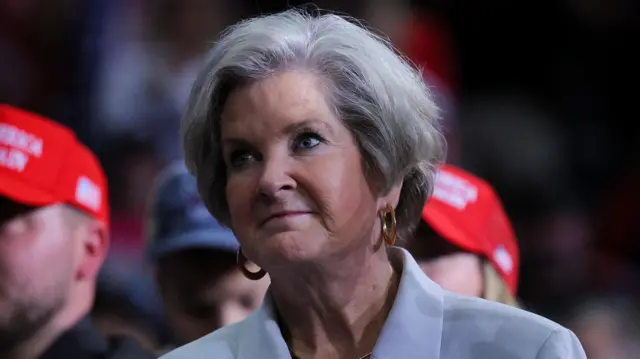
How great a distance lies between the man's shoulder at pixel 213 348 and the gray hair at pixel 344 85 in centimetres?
27

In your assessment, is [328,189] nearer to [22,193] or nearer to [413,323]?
[413,323]

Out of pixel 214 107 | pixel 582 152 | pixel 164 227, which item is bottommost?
pixel 582 152

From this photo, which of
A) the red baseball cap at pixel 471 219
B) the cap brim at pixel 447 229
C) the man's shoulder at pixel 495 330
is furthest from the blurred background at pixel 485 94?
the man's shoulder at pixel 495 330

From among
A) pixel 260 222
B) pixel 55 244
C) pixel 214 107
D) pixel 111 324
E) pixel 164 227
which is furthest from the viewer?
pixel 111 324

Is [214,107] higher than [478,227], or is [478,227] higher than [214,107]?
[214,107]

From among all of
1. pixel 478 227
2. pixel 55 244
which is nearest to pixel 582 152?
pixel 478 227

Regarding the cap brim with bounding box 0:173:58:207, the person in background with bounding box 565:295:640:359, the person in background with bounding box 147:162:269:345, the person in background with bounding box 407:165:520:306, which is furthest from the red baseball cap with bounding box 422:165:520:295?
the cap brim with bounding box 0:173:58:207

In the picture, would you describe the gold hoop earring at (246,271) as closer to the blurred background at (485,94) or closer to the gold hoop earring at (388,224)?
the gold hoop earring at (388,224)

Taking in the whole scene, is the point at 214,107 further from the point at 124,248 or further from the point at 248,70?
the point at 124,248

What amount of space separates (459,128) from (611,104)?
1.93 ft

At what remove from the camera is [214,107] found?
6.18ft

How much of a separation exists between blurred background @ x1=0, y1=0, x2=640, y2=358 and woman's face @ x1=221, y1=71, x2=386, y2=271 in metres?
2.13

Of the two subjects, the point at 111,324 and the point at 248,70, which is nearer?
the point at 248,70

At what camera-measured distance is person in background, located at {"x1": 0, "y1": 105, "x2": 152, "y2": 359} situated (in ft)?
8.49
